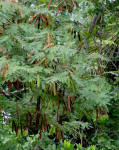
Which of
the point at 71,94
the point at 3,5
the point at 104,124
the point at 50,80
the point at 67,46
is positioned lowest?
the point at 104,124

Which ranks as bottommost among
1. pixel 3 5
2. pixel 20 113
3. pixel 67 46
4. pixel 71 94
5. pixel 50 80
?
pixel 20 113

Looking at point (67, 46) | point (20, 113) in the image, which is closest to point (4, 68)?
point (67, 46)

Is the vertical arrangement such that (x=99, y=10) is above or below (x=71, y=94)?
above

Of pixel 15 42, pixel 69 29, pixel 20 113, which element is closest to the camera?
pixel 15 42

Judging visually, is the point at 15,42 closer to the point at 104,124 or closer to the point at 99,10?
the point at 99,10

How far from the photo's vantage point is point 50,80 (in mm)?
1563

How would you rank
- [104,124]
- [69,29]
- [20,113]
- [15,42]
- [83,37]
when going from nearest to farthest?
[15,42] < [20,113] < [69,29] < [83,37] < [104,124]

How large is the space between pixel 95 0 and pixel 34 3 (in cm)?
88

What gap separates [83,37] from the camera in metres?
2.98

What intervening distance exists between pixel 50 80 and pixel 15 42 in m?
0.37

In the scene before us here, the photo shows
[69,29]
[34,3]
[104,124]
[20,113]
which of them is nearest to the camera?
[20,113]

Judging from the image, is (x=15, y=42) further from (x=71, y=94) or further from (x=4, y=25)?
(x=71, y=94)

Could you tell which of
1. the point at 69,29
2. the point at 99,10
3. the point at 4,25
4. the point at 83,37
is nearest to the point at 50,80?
the point at 4,25

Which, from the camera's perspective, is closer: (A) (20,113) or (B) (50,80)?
(B) (50,80)
